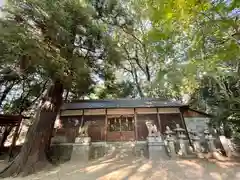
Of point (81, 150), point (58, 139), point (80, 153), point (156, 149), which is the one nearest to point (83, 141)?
point (81, 150)

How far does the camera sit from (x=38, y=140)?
22.9ft

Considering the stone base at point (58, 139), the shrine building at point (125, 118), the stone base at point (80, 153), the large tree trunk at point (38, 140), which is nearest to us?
the large tree trunk at point (38, 140)

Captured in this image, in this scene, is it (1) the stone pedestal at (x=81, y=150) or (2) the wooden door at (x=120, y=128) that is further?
(2) the wooden door at (x=120, y=128)

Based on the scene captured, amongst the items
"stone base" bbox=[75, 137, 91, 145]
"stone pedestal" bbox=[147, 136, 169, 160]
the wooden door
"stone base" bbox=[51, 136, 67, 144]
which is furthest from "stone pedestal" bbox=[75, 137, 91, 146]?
"stone pedestal" bbox=[147, 136, 169, 160]

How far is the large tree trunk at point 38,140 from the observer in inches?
241

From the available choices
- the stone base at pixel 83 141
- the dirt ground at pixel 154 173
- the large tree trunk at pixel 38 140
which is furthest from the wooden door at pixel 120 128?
the dirt ground at pixel 154 173

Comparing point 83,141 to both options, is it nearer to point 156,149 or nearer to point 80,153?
point 80,153

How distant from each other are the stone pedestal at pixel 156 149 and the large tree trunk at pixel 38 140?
4.64 meters

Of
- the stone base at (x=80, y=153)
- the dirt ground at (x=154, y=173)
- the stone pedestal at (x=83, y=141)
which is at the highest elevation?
the stone pedestal at (x=83, y=141)

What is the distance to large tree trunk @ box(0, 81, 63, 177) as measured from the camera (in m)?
6.12

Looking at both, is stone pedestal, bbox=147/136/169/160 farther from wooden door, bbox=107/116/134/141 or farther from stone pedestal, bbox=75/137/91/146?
stone pedestal, bbox=75/137/91/146

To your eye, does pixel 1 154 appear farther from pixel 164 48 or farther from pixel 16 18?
pixel 164 48

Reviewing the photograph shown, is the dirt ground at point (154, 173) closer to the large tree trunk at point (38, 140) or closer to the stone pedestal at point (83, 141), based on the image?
the large tree trunk at point (38, 140)

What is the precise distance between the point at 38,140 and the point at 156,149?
5216 mm
